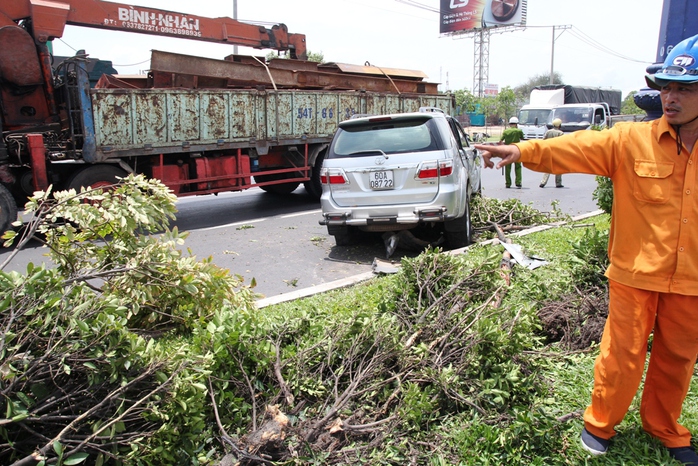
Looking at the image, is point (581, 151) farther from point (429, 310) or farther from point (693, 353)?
point (429, 310)

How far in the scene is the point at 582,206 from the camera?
11516mm

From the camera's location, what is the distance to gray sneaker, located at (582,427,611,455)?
2.73 metres

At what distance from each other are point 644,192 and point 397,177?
4446 millimetres

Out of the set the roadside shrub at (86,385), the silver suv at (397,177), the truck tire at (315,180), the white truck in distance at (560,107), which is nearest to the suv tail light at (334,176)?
the silver suv at (397,177)

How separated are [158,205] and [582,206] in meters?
9.81

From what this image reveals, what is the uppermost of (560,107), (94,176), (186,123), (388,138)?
(560,107)

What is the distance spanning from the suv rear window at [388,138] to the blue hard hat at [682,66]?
14.6 ft

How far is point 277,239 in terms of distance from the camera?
8.84 metres

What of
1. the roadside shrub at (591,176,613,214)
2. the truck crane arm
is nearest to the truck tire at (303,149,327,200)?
the truck crane arm

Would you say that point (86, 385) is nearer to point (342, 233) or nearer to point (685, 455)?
point (685, 455)

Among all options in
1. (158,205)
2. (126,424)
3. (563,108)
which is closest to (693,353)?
(126,424)

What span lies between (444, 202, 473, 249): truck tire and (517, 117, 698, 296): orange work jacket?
4341 mm

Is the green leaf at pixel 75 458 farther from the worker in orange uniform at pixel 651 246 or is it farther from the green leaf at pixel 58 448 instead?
the worker in orange uniform at pixel 651 246

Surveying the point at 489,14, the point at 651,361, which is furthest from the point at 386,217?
the point at 489,14
